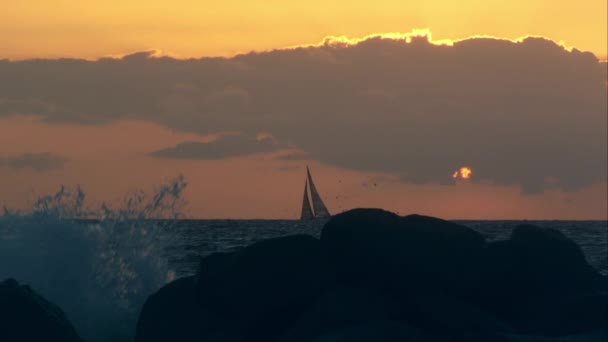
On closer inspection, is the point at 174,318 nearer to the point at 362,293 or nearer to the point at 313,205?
the point at 362,293

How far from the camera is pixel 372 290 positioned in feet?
52.1

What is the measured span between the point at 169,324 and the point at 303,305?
2274 millimetres

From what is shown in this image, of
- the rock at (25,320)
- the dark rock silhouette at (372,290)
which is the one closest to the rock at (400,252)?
the dark rock silhouette at (372,290)

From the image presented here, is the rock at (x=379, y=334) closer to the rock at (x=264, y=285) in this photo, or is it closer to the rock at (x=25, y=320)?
the rock at (x=264, y=285)

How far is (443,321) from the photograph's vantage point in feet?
49.1

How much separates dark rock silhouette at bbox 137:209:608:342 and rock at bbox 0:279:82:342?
1.68 meters

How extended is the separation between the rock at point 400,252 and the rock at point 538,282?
0.49m

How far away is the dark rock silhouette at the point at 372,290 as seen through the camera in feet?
50.2

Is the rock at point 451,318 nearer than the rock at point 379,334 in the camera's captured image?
No

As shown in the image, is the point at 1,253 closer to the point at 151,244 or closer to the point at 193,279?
the point at 151,244

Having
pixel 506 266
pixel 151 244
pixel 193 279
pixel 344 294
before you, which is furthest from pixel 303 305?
pixel 151 244

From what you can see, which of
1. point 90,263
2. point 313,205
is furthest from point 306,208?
point 90,263

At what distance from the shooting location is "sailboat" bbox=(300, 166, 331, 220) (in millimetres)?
104000

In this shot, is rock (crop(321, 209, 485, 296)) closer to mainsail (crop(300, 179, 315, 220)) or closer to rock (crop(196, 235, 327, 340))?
rock (crop(196, 235, 327, 340))
